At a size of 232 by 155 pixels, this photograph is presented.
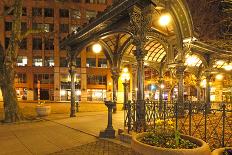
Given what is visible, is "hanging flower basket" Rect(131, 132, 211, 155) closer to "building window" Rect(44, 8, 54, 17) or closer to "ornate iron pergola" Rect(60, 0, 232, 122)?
"ornate iron pergola" Rect(60, 0, 232, 122)

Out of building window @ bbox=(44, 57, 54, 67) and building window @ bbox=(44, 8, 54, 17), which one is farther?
building window @ bbox=(44, 8, 54, 17)

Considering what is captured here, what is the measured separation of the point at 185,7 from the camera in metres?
11.8

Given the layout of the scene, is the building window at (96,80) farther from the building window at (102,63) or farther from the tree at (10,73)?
the tree at (10,73)

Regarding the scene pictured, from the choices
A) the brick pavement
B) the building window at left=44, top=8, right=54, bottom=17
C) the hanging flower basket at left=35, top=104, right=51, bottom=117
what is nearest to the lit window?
the brick pavement

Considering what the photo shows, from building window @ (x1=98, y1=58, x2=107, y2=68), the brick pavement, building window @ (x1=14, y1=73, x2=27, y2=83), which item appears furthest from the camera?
building window @ (x1=98, y1=58, x2=107, y2=68)

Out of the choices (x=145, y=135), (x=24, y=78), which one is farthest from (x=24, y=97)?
(x=145, y=135)

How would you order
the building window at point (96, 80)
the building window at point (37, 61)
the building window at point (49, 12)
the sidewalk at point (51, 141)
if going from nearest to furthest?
1. the sidewalk at point (51, 141)
2. the building window at point (37, 61)
3. the building window at point (96, 80)
4. the building window at point (49, 12)

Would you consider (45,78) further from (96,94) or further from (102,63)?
(102,63)

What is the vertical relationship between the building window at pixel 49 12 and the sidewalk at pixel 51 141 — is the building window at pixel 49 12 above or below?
above

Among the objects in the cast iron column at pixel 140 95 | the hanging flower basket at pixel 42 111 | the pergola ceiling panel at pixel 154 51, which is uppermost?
the pergola ceiling panel at pixel 154 51

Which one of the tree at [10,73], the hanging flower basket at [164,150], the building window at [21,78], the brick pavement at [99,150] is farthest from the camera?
the building window at [21,78]

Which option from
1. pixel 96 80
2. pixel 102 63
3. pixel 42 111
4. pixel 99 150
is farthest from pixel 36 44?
pixel 99 150

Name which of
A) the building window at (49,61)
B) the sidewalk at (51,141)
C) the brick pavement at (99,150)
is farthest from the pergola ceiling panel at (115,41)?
the building window at (49,61)

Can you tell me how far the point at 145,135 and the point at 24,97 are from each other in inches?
2107
